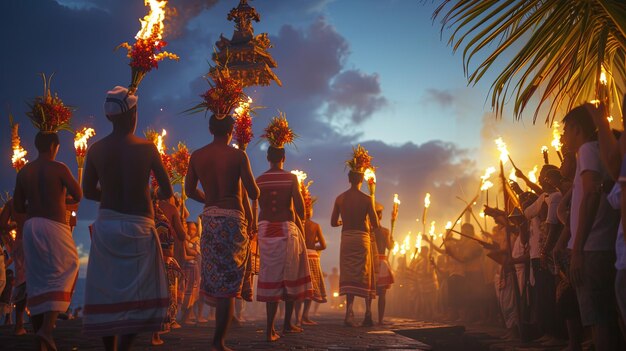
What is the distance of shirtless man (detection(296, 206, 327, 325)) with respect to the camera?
1140cm

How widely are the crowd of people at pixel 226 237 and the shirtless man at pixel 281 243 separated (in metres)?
0.02

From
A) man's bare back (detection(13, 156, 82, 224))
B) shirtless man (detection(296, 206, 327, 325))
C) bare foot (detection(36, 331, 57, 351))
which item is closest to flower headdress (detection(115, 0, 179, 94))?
man's bare back (detection(13, 156, 82, 224))

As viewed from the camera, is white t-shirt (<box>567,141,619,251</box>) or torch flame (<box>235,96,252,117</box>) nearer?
white t-shirt (<box>567,141,619,251</box>)

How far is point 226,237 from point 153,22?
2264mm

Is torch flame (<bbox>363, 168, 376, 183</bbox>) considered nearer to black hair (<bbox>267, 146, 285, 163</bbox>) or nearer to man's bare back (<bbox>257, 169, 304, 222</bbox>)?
black hair (<bbox>267, 146, 285, 163</bbox>)

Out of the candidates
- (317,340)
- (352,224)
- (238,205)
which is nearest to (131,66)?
(238,205)

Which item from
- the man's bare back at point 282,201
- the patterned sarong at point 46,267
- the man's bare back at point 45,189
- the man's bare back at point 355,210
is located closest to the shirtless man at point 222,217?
the man's bare back at point 45,189

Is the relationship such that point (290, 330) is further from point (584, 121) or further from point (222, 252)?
point (584, 121)

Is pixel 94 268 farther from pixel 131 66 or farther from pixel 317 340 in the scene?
pixel 317 340

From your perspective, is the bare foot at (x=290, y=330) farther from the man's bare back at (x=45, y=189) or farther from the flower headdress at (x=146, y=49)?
the flower headdress at (x=146, y=49)

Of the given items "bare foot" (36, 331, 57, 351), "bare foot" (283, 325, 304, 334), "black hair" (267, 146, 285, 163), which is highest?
"black hair" (267, 146, 285, 163)

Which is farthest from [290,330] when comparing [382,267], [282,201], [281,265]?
[382,267]

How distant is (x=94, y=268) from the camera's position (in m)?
4.32

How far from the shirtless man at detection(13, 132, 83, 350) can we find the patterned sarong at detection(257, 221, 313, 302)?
274 centimetres
